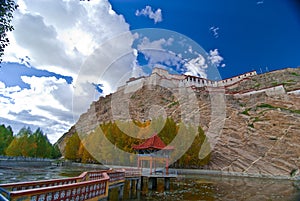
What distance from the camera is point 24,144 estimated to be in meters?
52.6

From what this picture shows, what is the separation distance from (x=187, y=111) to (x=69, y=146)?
109 feet

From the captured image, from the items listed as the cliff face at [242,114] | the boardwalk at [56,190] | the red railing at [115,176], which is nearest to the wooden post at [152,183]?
the red railing at [115,176]

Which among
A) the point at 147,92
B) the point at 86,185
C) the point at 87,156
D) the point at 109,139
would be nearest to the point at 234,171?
the point at 109,139

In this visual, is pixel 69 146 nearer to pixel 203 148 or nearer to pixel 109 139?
pixel 109 139

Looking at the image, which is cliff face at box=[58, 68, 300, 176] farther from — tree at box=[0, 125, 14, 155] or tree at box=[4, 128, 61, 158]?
tree at box=[0, 125, 14, 155]

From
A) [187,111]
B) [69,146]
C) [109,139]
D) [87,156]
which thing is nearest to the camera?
[109,139]

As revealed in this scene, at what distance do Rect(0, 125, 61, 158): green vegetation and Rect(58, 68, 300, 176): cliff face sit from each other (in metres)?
24.0

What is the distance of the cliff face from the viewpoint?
4084 centimetres

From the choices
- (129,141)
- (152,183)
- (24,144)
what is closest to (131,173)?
(152,183)

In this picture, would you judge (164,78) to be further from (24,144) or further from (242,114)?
(24,144)

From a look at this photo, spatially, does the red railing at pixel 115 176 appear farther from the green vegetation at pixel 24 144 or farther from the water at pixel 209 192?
the green vegetation at pixel 24 144

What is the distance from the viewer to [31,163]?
44.7m

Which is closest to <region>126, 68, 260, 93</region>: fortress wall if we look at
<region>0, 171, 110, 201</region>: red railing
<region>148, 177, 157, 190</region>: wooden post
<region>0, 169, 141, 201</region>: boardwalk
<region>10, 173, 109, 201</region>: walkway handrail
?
<region>148, 177, 157, 190</region>: wooden post

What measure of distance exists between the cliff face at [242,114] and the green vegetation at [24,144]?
78.8 feet
